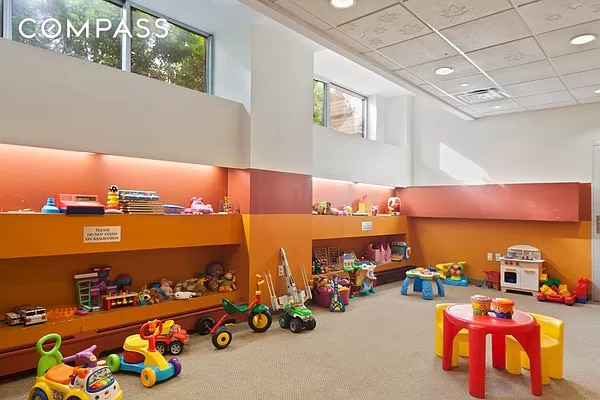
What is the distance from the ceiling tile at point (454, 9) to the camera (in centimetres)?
346

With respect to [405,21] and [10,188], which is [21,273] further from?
[405,21]

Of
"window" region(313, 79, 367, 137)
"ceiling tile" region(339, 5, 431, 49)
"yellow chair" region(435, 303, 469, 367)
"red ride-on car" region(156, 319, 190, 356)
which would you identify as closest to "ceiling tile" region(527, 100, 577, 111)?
"window" region(313, 79, 367, 137)

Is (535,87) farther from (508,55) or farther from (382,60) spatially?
(382,60)

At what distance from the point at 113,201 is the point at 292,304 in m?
2.51

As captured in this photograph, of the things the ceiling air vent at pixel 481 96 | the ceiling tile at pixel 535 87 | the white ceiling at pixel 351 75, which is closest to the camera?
the ceiling tile at pixel 535 87

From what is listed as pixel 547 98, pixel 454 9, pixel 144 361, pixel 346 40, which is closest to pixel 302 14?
pixel 346 40

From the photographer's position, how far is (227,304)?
188 inches

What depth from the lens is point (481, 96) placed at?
20.9 feet

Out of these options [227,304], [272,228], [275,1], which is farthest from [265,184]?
[275,1]

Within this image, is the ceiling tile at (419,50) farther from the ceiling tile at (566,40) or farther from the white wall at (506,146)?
the white wall at (506,146)

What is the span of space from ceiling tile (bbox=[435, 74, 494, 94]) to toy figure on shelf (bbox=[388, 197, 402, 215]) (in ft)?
10.3

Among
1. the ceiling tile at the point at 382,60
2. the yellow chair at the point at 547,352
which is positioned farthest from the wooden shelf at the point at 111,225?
the yellow chair at the point at 547,352

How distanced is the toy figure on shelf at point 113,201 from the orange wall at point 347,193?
12.2 ft

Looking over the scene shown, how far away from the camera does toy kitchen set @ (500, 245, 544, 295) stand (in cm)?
694
